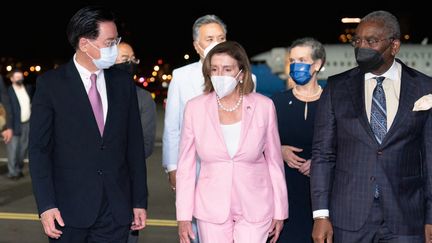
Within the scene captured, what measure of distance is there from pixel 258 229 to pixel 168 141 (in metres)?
1.58

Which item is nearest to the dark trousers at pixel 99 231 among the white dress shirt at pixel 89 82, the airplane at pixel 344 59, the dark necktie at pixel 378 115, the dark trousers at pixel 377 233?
the white dress shirt at pixel 89 82

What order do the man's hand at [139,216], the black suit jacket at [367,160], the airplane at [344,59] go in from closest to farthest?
1. the black suit jacket at [367,160]
2. the man's hand at [139,216]
3. the airplane at [344,59]

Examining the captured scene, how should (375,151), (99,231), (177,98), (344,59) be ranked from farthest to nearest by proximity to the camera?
(344,59), (177,98), (99,231), (375,151)

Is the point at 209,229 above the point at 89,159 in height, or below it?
below

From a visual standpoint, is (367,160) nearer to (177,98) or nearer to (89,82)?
(89,82)

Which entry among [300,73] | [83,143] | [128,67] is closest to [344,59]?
[128,67]

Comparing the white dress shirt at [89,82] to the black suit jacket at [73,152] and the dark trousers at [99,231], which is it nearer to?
the black suit jacket at [73,152]

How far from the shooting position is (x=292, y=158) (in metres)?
5.05

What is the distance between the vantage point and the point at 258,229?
416 cm

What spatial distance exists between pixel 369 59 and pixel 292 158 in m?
1.37

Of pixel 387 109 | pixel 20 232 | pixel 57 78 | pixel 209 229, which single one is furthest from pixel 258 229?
pixel 20 232

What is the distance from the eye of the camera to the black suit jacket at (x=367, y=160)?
150 inches

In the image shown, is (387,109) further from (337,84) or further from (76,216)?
(76,216)

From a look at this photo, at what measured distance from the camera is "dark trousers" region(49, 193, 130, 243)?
4.03 metres
